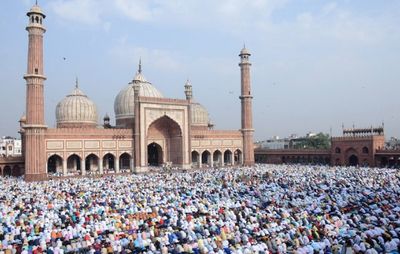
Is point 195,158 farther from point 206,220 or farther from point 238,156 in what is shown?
point 206,220

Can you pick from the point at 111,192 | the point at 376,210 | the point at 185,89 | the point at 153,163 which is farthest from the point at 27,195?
the point at 185,89

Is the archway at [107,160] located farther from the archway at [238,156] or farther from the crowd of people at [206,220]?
the archway at [238,156]

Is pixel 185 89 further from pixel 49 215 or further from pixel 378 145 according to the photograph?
pixel 49 215

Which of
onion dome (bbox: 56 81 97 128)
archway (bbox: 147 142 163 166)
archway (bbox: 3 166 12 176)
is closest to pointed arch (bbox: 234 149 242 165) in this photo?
archway (bbox: 147 142 163 166)

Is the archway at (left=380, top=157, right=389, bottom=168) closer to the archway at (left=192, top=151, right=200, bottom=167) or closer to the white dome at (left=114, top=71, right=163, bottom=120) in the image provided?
the archway at (left=192, top=151, right=200, bottom=167)

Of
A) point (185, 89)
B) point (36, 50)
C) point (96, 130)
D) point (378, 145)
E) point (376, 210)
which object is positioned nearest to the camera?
point (376, 210)

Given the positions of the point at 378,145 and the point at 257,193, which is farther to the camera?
the point at 378,145

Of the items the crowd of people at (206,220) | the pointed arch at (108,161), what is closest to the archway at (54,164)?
the pointed arch at (108,161)
